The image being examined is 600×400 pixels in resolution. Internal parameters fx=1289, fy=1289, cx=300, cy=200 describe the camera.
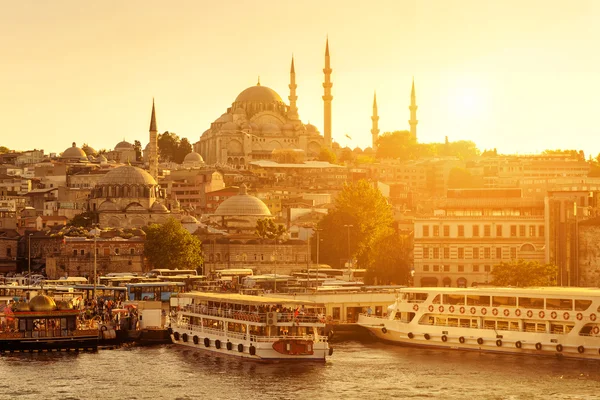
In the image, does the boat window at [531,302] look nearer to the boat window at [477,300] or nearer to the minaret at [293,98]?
the boat window at [477,300]

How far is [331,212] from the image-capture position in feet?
325

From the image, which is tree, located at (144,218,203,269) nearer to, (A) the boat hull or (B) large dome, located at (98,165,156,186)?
(B) large dome, located at (98,165,156,186)

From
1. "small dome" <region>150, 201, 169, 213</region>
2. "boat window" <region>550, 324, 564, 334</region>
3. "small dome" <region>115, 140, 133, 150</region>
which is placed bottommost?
"boat window" <region>550, 324, 564, 334</region>

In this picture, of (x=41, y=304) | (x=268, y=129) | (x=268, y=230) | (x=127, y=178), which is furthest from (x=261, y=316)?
(x=268, y=129)

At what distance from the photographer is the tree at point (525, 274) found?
70.8 m

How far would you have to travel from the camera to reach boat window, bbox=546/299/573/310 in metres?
56.4

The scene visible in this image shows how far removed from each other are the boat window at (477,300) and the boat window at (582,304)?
4.24m

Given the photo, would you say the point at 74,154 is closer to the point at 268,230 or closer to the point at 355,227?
the point at 268,230

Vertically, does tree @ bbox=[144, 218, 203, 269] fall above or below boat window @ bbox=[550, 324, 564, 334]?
above

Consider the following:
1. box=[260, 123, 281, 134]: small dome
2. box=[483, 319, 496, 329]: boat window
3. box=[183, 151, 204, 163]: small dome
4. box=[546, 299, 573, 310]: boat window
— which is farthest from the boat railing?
box=[260, 123, 281, 134]: small dome

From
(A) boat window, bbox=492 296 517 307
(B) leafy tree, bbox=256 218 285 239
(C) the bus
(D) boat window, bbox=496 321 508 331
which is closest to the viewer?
(D) boat window, bbox=496 321 508 331

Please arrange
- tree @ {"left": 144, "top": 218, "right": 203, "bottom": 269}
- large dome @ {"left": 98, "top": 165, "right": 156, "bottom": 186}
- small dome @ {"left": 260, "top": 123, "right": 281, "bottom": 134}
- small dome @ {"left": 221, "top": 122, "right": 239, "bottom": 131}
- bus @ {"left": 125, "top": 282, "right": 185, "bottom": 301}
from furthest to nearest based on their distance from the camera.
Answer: small dome @ {"left": 260, "top": 123, "right": 281, "bottom": 134}, small dome @ {"left": 221, "top": 122, "right": 239, "bottom": 131}, large dome @ {"left": 98, "top": 165, "right": 156, "bottom": 186}, tree @ {"left": 144, "top": 218, "right": 203, "bottom": 269}, bus @ {"left": 125, "top": 282, "right": 185, "bottom": 301}

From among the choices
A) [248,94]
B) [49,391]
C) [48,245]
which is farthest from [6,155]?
[49,391]

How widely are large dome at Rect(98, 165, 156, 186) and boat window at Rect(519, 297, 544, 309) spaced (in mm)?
53528
